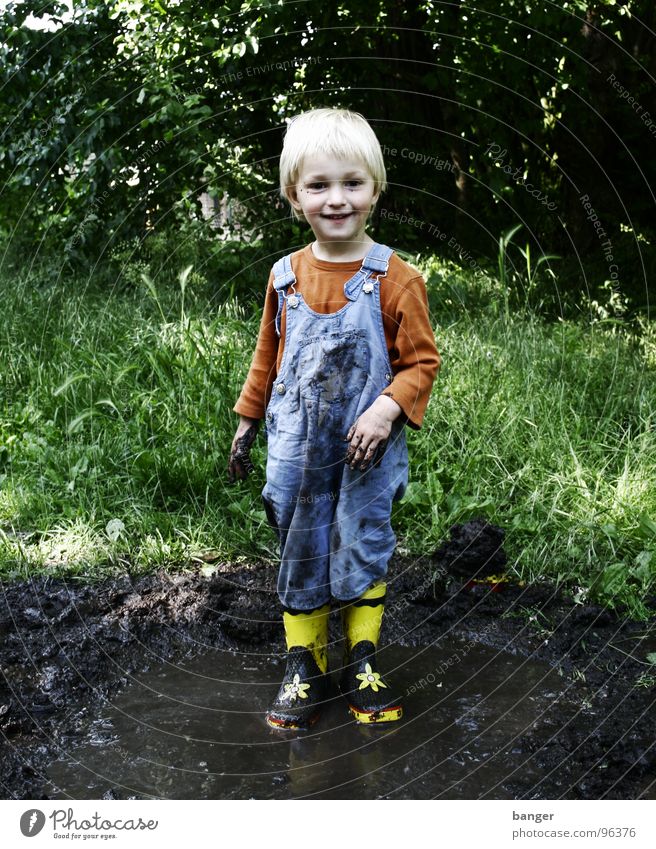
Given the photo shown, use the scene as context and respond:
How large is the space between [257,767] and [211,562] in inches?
41.8

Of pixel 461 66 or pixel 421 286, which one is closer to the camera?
pixel 421 286

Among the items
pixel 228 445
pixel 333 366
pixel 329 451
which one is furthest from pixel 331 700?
pixel 228 445

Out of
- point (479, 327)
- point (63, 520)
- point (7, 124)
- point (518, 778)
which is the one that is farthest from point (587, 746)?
point (7, 124)

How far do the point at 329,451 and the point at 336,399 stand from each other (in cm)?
15

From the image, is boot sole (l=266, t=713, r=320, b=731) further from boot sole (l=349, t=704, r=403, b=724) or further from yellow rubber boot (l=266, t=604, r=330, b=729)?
boot sole (l=349, t=704, r=403, b=724)

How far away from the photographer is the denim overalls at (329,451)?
2.29 meters

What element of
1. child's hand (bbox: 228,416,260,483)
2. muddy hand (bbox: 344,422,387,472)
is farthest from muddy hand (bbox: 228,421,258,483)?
muddy hand (bbox: 344,422,387,472)

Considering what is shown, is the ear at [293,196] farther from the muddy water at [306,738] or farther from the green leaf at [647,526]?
the green leaf at [647,526]

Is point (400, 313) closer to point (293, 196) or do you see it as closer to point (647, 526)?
point (293, 196)

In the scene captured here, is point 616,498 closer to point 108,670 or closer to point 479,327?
point 479,327

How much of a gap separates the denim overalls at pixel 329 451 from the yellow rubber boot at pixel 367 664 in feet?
0.25

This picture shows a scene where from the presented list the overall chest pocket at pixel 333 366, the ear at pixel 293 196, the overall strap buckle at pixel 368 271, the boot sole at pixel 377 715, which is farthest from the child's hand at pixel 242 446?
the boot sole at pixel 377 715

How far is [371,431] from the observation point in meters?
2.21

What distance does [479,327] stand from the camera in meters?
4.65
